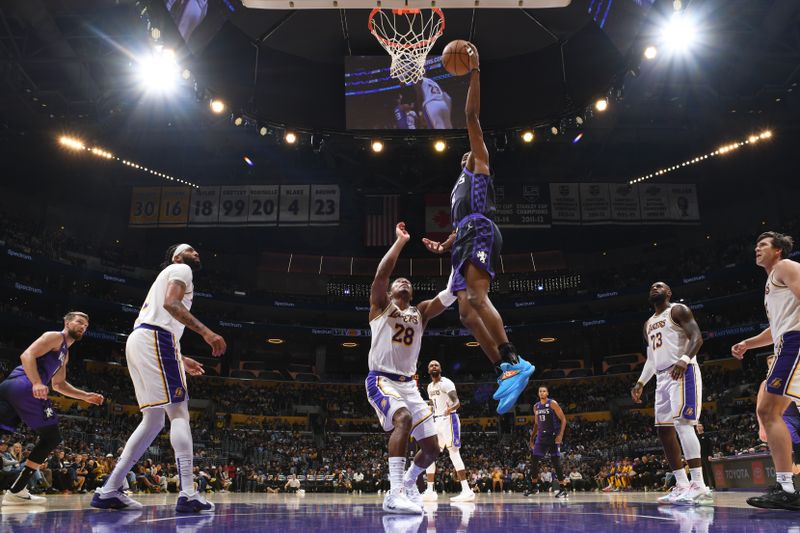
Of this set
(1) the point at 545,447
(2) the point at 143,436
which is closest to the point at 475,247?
(2) the point at 143,436

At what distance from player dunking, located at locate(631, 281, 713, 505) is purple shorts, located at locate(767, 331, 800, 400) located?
1235 mm

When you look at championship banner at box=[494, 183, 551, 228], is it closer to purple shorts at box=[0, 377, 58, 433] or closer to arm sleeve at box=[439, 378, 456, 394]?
arm sleeve at box=[439, 378, 456, 394]

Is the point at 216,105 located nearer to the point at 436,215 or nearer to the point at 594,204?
the point at 436,215

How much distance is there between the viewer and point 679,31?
53.4 feet

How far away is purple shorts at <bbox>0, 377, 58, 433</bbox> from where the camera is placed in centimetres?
625

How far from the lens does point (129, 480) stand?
1398cm

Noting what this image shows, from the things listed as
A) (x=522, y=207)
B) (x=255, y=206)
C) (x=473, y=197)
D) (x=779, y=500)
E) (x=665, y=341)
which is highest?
(x=255, y=206)

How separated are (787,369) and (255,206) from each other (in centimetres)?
2480

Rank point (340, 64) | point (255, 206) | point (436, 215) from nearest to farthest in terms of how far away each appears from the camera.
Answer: point (340, 64)
point (255, 206)
point (436, 215)

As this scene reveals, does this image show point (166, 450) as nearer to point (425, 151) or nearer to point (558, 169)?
point (425, 151)

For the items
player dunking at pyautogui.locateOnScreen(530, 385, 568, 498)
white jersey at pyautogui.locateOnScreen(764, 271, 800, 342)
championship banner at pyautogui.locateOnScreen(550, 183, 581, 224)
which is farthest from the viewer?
championship banner at pyautogui.locateOnScreen(550, 183, 581, 224)

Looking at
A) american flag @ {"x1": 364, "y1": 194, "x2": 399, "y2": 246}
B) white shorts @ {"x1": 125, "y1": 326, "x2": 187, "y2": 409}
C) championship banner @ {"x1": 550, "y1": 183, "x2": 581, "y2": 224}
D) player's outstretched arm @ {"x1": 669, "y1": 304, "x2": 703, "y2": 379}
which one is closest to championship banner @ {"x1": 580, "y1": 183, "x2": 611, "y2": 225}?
championship banner @ {"x1": 550, "y1": 183, "x2": 581, "y2": 224}

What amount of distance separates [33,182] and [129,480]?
843 inches

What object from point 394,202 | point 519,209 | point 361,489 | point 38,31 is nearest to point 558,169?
point 519,209
